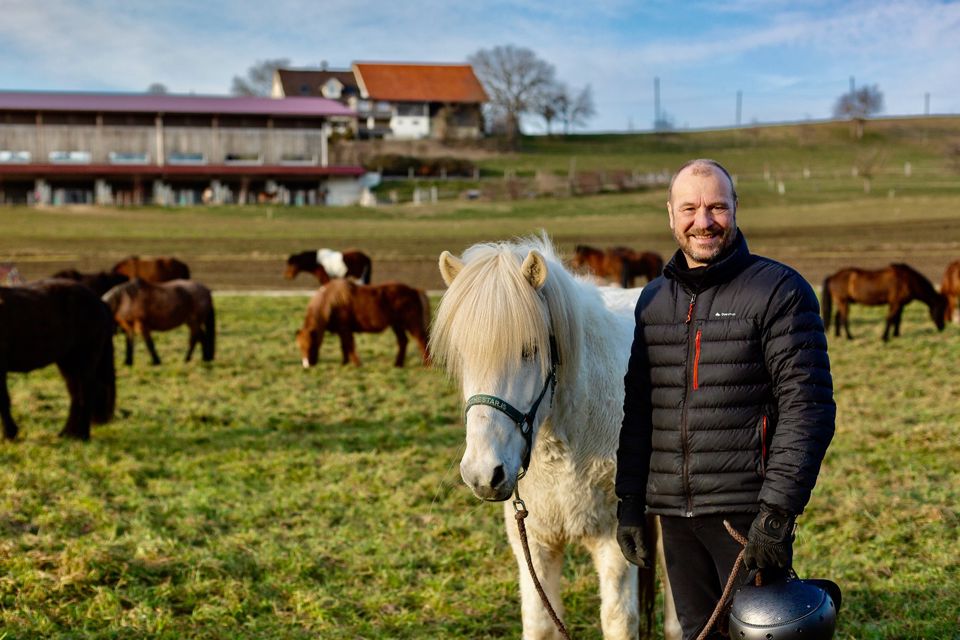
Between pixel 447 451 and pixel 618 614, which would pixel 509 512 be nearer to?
pixel 618 614

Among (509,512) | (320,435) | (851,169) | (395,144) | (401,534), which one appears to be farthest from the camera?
(395,144)

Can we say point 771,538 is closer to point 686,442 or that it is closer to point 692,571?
point 686,442

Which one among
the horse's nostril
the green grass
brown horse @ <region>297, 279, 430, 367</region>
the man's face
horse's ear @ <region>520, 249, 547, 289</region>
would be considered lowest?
the green grass

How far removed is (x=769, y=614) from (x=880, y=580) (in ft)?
8.72

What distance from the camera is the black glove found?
7.47 feet

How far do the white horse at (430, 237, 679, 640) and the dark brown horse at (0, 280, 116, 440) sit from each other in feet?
19.2

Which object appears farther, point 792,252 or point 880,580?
point 792,252

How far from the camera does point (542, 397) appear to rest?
2.74 meters

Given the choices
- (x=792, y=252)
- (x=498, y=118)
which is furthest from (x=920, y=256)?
(x=498, y=118)

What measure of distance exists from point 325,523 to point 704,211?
3932 millimetres

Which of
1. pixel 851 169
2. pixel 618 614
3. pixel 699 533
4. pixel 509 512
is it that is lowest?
pixel 618 614

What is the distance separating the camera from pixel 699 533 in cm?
259

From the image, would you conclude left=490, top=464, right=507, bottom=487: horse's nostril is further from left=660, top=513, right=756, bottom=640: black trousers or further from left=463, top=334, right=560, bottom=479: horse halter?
left=660, top=513, right=756, bottom=640: black trousers

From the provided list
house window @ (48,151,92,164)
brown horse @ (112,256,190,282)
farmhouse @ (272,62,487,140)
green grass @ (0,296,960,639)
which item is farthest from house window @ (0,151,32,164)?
green grass @ (0,296,960,639)
